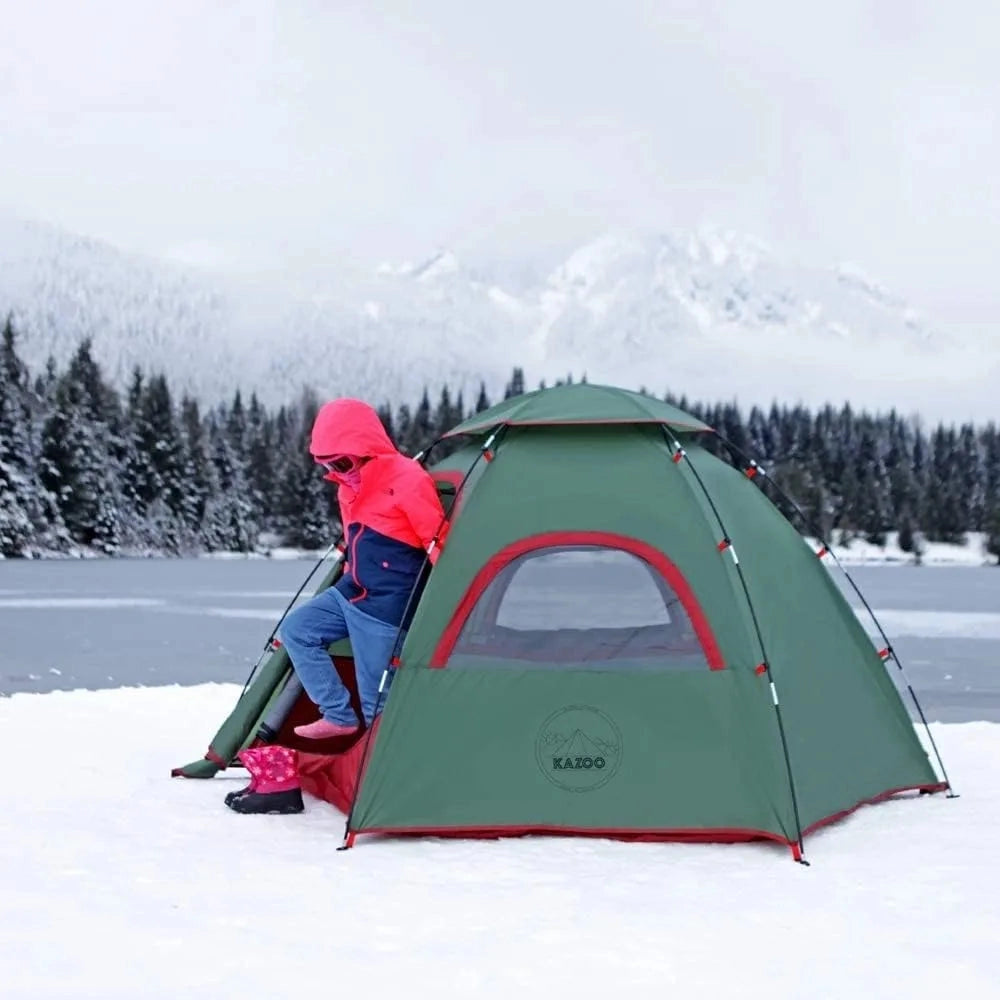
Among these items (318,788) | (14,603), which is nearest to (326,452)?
(318,788)

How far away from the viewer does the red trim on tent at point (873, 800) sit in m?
6.16

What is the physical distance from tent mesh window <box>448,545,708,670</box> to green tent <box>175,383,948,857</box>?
4 cm

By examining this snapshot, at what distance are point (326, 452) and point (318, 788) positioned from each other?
1.89 metres

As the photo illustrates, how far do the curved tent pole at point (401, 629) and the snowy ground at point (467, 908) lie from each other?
5.6 inches

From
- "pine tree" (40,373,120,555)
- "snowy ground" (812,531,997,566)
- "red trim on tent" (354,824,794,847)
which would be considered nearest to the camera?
"red trim on tent" (354,824,794,847)

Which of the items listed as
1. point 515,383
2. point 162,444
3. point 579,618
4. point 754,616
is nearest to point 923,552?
point 515,383

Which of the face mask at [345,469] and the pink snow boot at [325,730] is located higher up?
the face mask at [345,469]

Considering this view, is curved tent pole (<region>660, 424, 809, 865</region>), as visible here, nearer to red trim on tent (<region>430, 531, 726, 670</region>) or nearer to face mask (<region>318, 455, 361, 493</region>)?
red trim on tent (<region>430, 531, 726, 670</region>)

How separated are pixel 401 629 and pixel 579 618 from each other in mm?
2269

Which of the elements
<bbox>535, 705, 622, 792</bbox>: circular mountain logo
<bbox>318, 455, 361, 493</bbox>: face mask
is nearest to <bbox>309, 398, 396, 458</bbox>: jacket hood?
<bbox>318, 455, 361, 493</bbox>: face mask

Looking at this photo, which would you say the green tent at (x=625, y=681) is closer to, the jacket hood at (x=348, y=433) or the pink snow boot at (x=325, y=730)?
the pink snow boot at (x=325, y=730)

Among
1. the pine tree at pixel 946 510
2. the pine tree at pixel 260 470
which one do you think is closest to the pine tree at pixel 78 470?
the pine tree at pixel 260 470

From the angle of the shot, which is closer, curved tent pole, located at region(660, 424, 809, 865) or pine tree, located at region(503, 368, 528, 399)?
curved tent pole, located at region(660, 424, 809, 865)

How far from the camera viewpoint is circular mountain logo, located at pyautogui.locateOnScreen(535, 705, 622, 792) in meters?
6.05
